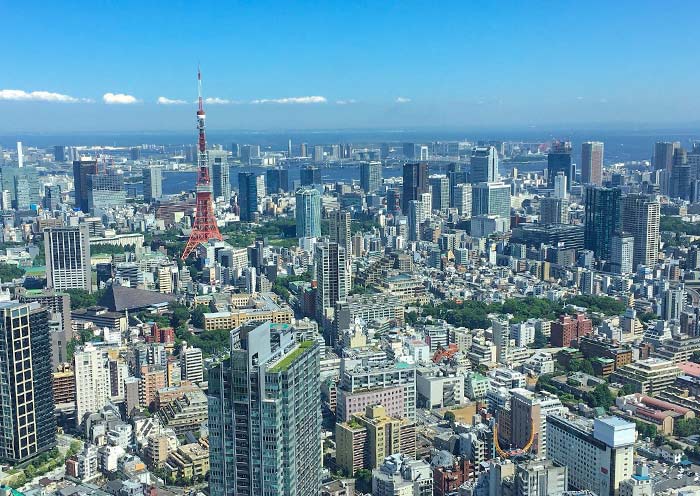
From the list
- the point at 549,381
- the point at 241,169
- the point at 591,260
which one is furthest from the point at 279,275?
the point at 241,169

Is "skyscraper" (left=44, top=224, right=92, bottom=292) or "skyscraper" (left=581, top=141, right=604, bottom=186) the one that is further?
"skyscraper" (left=581, top=141, right=604, bottom=186)

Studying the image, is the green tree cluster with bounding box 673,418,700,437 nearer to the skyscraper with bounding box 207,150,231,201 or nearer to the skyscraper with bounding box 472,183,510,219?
the skyscraper with bounding box 472,183,510,219

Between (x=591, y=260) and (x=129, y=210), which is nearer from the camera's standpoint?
(x=591, y=260)

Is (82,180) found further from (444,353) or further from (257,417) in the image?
(257,417)

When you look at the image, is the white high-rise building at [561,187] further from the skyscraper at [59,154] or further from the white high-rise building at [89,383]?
the skyscraper at [59,154]

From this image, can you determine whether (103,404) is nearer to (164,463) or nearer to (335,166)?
(164,463)

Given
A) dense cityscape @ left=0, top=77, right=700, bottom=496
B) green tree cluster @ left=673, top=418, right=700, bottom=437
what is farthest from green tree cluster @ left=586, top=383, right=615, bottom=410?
green tree cluster @ left=673, top=418, right=700, bottom=437
